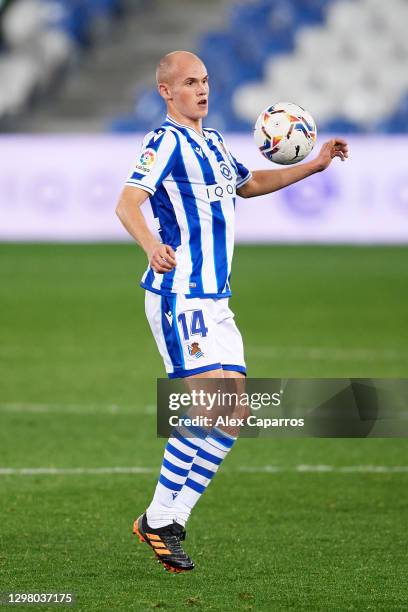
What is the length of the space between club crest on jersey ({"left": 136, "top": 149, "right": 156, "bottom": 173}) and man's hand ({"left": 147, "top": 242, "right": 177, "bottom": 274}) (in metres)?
0.47

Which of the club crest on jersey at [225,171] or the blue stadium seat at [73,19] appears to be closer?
the club crest on jersey at [225,171]

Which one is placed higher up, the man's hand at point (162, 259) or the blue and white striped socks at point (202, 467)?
the man's hand at point (162, 259)

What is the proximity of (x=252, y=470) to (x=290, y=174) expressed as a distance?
232 centimetres

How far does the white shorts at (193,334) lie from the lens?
5.11 metres

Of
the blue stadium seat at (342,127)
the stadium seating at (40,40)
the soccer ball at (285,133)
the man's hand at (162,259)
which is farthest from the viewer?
the stadium seating at (40,40)

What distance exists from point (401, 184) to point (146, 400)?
970 centimetres

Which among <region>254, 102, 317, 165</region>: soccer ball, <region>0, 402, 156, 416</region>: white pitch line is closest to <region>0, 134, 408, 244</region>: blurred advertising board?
<region>0, 402, 156, 416</region>: white pitch line

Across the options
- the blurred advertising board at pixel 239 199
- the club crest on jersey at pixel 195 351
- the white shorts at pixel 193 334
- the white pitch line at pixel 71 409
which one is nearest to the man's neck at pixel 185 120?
the white shorts at pixel 193 334

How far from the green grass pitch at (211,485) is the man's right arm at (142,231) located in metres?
1.21

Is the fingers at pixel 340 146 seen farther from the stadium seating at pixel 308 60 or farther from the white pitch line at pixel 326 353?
the stadium seating at pixel 308 60

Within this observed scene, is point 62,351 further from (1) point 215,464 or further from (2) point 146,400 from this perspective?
(1) point 215,464

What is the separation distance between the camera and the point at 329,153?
5613mm

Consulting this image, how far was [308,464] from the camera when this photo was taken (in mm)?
7629

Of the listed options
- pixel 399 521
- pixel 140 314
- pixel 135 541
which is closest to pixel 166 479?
pixel 135 541
